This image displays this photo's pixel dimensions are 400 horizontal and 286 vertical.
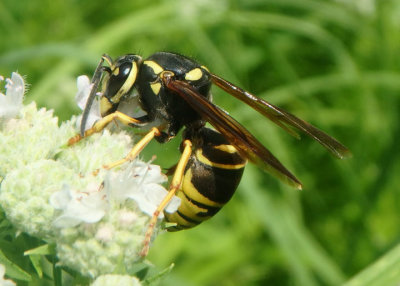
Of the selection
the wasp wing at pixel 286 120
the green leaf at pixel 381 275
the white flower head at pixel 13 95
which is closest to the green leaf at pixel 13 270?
the white flower head at pixel 13 95

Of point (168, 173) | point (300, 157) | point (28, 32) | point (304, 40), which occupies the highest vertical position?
point (28, 32)

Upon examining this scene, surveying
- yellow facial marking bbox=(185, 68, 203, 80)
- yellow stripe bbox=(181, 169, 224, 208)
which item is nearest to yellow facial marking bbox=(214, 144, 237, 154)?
yellow stripe bbox=(181, 169, 224, 208)

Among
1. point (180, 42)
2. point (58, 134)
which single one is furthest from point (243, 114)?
point (58, 134)

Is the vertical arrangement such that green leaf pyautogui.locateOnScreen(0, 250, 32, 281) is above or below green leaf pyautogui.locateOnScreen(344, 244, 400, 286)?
above

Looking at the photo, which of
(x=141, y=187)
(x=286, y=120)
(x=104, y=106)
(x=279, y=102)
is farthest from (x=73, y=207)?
(x=279, y=102)

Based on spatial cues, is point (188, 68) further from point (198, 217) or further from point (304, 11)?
point (304, 11)

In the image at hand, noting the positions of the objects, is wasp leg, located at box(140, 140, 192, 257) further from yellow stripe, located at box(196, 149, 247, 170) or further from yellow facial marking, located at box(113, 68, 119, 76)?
yellow facial marking, located at box(113, 68, 119, 76)

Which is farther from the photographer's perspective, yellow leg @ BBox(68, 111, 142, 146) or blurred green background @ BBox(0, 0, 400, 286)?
blurred green background @ BBox(0, 0, 400, 286)
